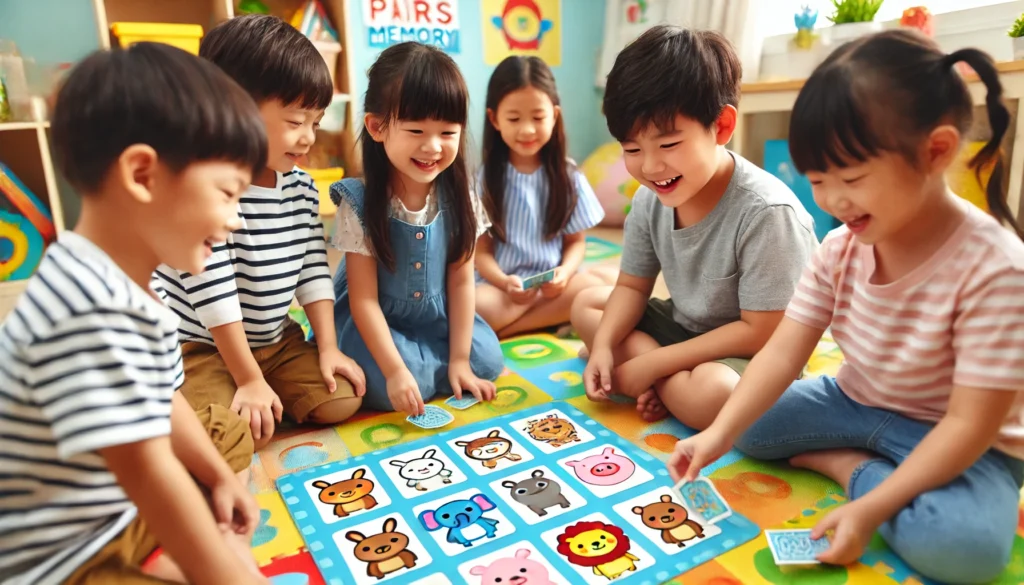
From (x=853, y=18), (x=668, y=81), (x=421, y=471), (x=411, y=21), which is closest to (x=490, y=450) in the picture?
(x=421, y=471)

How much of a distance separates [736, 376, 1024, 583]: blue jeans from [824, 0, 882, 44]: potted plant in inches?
53.7

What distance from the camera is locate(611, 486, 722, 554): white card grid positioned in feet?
2.50

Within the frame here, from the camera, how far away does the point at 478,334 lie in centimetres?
128

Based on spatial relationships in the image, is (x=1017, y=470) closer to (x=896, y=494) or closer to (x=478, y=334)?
(x=896, y=494)

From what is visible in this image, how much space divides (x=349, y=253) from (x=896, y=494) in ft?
2.74

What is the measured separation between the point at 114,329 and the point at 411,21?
202cm

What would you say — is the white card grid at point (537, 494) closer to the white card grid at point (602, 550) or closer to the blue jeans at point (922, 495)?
the white card grid at point (602, 550)

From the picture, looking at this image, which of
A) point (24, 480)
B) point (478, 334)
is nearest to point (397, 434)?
point (478, 334)

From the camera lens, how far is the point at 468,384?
117 centimetres

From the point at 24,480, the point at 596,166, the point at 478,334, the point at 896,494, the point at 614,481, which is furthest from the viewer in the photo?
the point at 596,166

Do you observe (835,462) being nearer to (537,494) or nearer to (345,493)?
(537,494)

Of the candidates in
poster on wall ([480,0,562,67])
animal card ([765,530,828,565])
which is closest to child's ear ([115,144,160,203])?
animal card ([765,530,828,565])

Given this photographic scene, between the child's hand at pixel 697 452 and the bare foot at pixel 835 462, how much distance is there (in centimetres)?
16

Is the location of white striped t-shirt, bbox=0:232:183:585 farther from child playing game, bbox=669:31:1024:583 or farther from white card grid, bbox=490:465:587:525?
child playing game, bbox=669:31:1024:583
